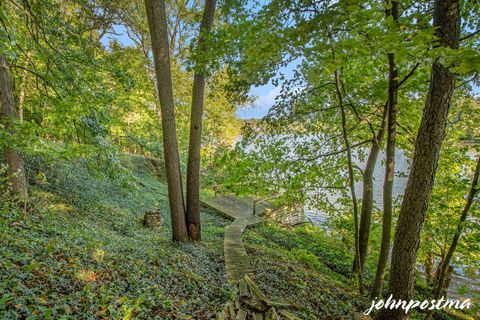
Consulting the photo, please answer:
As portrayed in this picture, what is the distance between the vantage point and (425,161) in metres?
2.99

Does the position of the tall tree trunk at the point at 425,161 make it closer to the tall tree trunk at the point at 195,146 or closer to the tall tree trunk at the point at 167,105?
the tall tree trunk at the point at 195,146

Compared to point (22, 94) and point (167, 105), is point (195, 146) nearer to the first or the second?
point (167, 105)

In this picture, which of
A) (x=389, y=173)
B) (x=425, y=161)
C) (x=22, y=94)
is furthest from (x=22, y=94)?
(x=425, y=161)

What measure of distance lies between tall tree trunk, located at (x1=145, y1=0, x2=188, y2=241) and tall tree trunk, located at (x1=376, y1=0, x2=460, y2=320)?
375 cm

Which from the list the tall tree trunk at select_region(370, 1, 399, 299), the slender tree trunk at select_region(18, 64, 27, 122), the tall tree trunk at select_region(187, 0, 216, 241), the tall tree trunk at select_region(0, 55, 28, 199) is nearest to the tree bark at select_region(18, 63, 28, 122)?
the slender tree trunk at select_region(18, 64, 27, 122)

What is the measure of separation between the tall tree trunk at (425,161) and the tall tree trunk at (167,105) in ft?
12.3

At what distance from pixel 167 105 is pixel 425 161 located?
4.04 metres

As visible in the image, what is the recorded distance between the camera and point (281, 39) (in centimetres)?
235

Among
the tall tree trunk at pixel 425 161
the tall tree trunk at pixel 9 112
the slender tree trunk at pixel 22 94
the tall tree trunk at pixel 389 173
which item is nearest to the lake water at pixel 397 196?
the tall tree trunk at pixel 389 173

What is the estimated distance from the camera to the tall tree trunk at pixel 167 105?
4355 mm

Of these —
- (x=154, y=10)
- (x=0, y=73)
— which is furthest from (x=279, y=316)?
(x=0, y=73)

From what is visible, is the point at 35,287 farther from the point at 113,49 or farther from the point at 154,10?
the point at 113,49

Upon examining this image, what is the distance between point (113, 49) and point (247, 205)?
9710 millimetres

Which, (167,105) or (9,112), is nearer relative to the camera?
(9,112)
